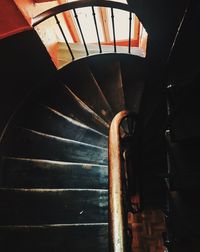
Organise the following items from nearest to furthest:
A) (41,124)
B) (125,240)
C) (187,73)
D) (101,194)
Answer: (125,240) → (187,73) → (101,194) → (41,124)

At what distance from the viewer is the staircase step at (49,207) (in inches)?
76.6

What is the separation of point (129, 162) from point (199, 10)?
1.41 meters

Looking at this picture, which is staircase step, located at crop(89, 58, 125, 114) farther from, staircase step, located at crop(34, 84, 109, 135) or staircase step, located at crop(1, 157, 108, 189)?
staircase step, located at crop(1, 157, 108, 189)

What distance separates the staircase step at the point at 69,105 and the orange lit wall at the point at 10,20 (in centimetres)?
67

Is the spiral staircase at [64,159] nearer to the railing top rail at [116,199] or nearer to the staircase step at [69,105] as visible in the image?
the staircase step at [69,105]

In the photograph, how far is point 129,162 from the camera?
2309 millimetres

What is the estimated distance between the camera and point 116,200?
1.01 m

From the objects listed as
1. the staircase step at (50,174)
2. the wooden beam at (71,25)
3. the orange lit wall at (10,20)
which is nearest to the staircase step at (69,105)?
the staircase step at (50,174)

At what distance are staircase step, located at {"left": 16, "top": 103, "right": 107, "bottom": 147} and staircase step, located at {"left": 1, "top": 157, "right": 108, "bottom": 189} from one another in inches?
13.3

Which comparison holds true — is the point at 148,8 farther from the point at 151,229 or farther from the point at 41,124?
the point at 151,229

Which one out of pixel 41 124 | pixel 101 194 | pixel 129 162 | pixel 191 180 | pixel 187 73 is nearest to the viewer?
pixel 191 180

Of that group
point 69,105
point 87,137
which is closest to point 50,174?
point 87,137

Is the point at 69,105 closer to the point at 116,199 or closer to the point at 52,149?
the point at 52,149

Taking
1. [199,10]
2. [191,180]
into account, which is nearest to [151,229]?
[191,180]
